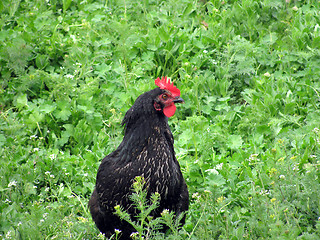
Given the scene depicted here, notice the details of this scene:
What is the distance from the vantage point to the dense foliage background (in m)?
4.10

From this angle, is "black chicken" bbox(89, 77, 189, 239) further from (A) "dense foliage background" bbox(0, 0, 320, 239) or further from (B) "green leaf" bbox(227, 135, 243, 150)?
(B) "green leaf" bbox(227, 135, 243, 150)

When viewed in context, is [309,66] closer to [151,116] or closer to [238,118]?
[238,118]

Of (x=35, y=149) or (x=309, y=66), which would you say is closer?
(x=35, y=149)

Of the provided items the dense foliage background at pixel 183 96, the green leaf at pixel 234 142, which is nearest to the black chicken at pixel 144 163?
the dense foliage background at pixel 183 96

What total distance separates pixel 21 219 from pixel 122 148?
3.78ft

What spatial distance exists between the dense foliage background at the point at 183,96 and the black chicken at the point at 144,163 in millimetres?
243

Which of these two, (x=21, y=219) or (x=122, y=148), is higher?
(x=122, y=148)

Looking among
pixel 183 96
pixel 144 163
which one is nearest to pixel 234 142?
pixel 183 96

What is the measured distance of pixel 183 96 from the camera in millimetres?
5691

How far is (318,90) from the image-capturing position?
549 centimetres

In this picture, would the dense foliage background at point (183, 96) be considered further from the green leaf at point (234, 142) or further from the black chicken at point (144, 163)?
the black chicken at point (144, 163)

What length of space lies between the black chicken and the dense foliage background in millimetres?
243

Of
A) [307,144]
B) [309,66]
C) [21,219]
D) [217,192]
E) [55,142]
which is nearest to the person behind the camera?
[217,192]

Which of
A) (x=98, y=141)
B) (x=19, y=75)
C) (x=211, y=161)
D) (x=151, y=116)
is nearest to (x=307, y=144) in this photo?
(x=211, y=161)
